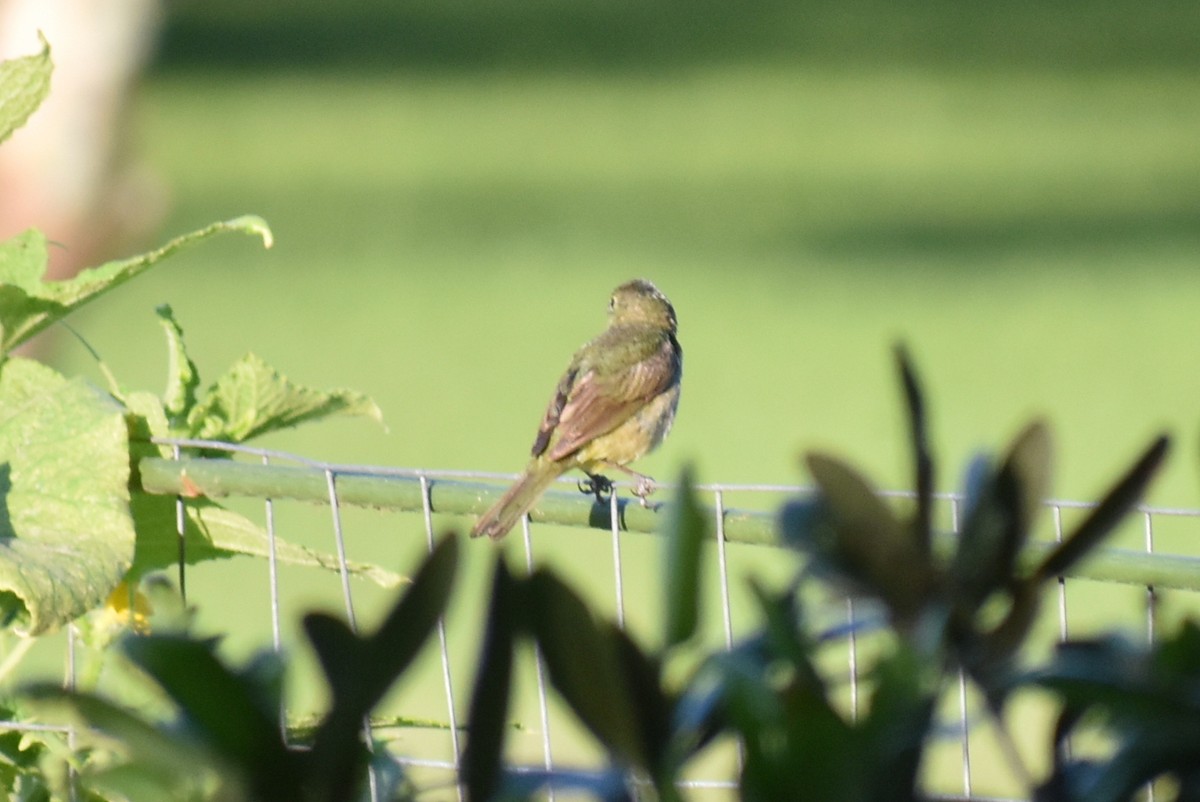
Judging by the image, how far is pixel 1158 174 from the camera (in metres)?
12.9

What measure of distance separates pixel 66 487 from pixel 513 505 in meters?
0.59

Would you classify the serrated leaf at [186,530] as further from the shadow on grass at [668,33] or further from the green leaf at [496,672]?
the shadow on grass at [668,33]

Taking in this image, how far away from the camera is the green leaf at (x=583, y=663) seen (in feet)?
2.38

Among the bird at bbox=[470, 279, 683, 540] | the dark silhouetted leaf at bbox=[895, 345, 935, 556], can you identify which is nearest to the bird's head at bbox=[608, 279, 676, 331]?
the bird at bbox=[470, 279, 683, 540]

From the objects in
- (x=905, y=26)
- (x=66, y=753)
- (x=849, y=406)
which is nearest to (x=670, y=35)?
(x=905, y=26)

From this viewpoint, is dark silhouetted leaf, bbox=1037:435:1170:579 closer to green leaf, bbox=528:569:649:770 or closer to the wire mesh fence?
the wire mesh fence

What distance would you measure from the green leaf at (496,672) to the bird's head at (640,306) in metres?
2.87

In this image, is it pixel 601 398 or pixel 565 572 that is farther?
pixel 601 398

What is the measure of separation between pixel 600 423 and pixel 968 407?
5529 mm

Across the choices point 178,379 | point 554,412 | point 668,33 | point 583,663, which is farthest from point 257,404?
point 668,33

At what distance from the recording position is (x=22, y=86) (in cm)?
180

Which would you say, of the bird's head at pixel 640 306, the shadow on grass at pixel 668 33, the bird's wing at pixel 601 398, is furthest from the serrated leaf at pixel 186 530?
the shadow on grass at pixel 668 33

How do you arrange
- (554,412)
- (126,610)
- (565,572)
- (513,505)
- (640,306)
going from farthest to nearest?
(640,306)
(554,412)
(513,505)
(126,610)
(565,572)

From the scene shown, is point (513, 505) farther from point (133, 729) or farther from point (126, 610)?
point (133, 729)
